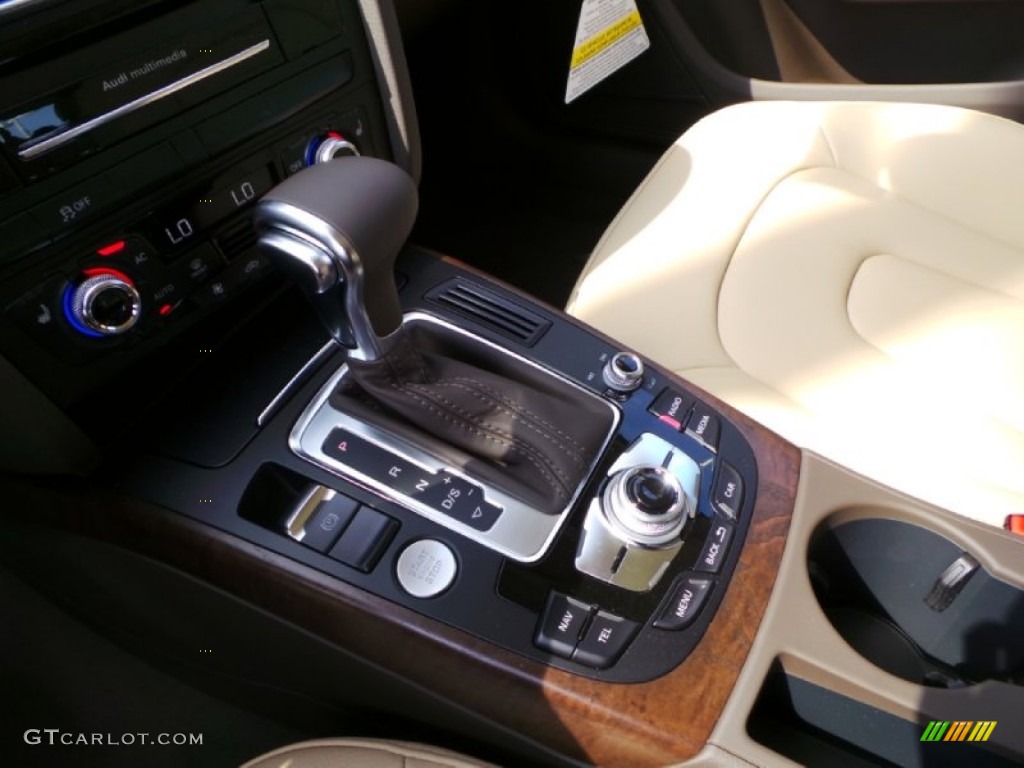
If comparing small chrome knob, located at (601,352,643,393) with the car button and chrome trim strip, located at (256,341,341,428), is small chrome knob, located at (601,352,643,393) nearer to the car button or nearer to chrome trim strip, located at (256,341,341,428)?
the car button

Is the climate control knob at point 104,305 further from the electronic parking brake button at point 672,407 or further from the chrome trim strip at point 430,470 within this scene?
the electronic parking brake button at point 672,407

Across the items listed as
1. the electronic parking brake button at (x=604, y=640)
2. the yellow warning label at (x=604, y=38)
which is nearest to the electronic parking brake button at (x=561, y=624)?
the electronic parking brake button at (x=604, y=640)

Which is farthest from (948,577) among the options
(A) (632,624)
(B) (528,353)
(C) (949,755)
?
(B) (528,353)

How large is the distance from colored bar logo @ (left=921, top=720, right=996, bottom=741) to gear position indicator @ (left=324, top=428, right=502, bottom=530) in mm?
347

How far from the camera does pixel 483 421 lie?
607mm

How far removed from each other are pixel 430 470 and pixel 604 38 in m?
0.95

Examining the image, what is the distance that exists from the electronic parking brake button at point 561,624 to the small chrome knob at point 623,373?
0.20 metres

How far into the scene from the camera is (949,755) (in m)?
0.58

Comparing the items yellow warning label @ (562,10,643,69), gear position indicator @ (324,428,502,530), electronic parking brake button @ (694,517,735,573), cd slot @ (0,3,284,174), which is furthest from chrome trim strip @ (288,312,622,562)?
yellow warning label @ (562,10,643,69)

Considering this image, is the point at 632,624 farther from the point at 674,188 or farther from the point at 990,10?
the point at 990,10

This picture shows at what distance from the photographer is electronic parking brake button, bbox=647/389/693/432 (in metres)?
0.68

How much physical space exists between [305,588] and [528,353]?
0.94 ft

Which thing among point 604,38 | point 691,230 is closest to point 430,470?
point 691,230

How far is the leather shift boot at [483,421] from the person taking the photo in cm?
60
